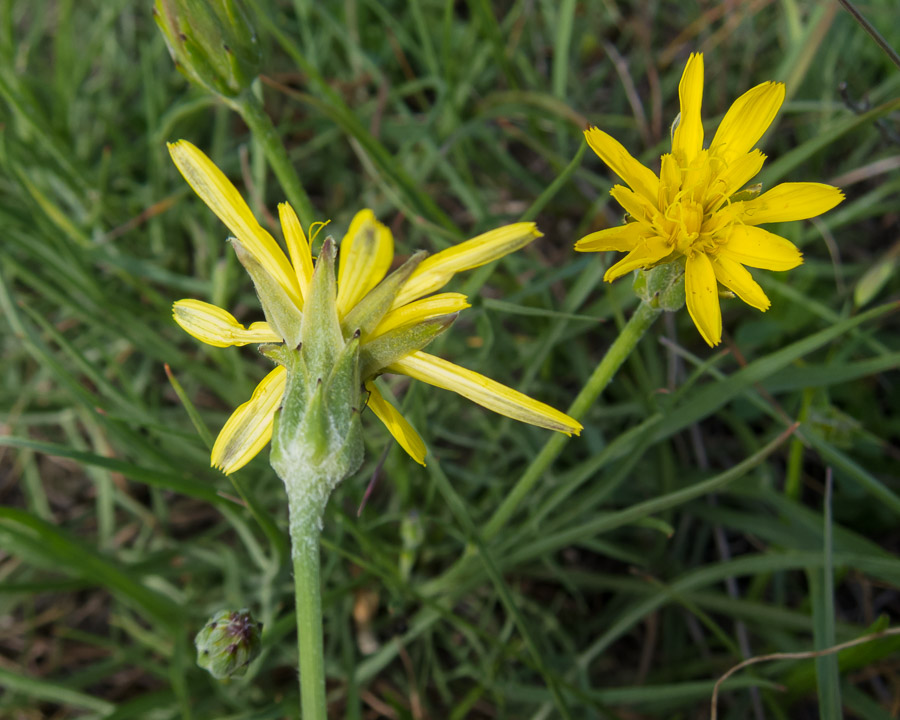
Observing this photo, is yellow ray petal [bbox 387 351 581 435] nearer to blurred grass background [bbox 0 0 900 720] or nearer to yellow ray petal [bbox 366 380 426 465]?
yellow ray petal [bbox 366 380 426 465]

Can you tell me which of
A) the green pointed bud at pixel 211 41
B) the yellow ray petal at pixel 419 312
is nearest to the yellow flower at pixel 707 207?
the yellow ray petal at pixel 419 312

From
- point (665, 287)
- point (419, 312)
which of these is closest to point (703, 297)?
point (665, 287)

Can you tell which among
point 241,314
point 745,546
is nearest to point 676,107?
point 745,546

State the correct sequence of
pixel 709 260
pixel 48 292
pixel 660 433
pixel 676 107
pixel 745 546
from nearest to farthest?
1. pixel 709 260
2. pixel 660 433
3. pixel 48 292
4. pixel 745 546
5. pixel 676 107

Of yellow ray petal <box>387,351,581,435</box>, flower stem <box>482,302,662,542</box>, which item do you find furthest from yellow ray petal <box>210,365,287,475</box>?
flower stem <box>482,302,662,542</box>

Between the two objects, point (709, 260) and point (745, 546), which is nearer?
point (709, 260)

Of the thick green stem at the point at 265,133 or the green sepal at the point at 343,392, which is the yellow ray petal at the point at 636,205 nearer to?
the green sepal at the point at 343,392

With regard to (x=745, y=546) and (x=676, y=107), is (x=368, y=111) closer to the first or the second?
(x=676, y=107)
